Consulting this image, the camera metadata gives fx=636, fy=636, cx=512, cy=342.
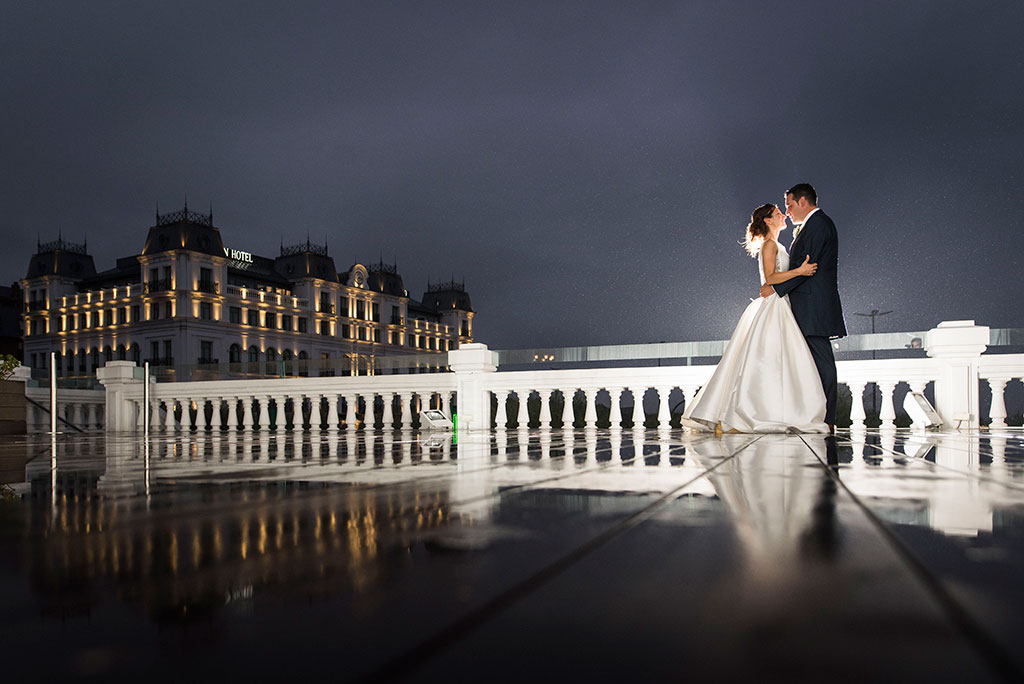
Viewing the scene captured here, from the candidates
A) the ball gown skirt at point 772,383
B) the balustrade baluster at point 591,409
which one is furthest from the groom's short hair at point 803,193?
the balustrade baluster at point 591,409

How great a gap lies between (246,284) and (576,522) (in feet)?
235

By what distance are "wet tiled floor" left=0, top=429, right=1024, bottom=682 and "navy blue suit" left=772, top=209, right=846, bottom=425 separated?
15.1 feet

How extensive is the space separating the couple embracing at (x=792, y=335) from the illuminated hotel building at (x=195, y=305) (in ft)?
168

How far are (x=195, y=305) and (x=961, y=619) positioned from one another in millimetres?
65881

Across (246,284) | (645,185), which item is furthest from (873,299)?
(246,284)

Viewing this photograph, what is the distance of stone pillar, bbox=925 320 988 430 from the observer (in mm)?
8219

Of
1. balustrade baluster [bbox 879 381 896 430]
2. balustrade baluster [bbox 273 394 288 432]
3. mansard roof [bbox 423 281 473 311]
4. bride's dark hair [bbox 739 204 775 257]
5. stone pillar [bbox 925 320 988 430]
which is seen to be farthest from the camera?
mansard roof [bbox 423 281 473 311]

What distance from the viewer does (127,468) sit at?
3061 millimetres

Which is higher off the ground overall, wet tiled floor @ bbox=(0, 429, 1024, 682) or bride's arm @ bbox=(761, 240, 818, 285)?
bride's arm @ bbox=(761, 240, 818, 285)

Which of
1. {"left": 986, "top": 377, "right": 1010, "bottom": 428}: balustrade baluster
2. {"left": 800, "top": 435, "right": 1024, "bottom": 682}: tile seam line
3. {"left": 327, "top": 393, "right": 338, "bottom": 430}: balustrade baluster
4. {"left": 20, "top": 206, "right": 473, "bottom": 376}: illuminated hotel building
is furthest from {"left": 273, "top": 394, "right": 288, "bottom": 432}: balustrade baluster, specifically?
{"left": 20, "top": 206, "right": 473, "bottom": 376}: illuminated hotel building

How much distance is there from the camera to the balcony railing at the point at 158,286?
59250mm

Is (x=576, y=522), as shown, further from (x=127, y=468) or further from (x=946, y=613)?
(x=127, y=468)

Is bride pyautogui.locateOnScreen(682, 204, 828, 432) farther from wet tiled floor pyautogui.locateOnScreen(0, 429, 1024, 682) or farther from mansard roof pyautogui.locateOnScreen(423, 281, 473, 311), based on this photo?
mansard roof pyautogui.locateOnScreen(423, 281, 473, 311)

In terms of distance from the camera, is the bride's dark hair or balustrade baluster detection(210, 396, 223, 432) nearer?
the bride's dark hair
